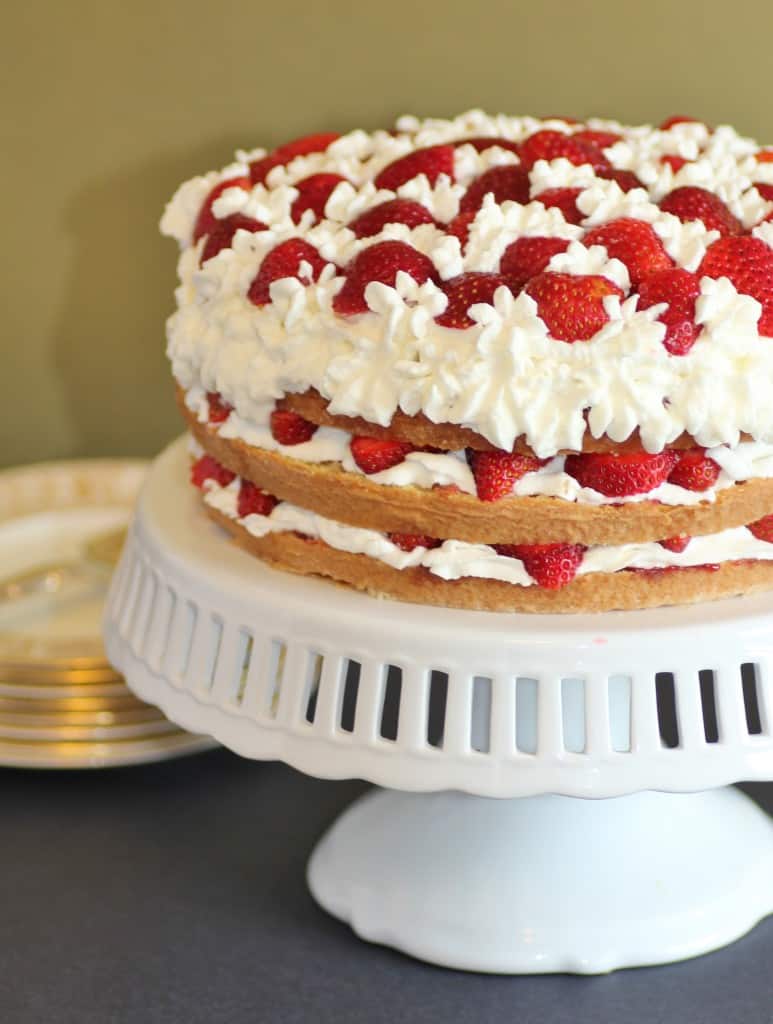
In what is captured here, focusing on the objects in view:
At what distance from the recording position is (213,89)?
90.4 inches

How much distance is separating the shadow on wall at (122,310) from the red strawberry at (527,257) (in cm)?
112

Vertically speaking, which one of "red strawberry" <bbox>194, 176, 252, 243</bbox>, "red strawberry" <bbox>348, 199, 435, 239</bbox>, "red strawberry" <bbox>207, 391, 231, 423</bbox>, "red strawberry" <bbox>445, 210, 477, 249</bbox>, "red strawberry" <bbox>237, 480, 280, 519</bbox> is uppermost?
"red strawberry" <bbox>445, 210, 477, 249</bbox>

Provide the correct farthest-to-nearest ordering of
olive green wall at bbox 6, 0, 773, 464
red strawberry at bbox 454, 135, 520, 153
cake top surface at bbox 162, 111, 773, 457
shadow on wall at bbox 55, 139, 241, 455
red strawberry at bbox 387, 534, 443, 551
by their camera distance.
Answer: shadow on wall at bbox 55, 139, 241, 455 → olive green wall at bbox 6, 0, 773, 464 → red strawberry at bbox 454, 135, 520, 153 → red strawberry at bbox 387, 534, 443, 551 → cake top surface at bbox 162, 111, 773, 457

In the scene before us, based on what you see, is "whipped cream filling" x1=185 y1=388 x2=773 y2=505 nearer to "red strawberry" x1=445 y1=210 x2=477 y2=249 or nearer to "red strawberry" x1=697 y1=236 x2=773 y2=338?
"red strawberry" x1=697 y1=236 x2=773 y2=338

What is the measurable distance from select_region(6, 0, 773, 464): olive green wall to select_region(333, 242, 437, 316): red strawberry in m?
1.00

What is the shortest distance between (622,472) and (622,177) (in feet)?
1.54

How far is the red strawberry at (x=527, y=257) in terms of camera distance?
1321mm

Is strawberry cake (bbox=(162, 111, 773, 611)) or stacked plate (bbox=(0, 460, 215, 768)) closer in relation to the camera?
strawberry cake (bbox=(162, 111, 773, 611))

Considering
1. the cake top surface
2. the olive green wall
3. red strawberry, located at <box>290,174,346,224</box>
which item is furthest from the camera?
the olive green wall

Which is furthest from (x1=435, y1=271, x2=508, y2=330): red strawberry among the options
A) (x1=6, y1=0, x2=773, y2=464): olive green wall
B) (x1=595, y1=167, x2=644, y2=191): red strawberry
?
(x1=6, y1=0, x2=773, y2=464): olive green wall

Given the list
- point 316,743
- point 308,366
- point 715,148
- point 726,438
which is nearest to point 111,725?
point 316,743

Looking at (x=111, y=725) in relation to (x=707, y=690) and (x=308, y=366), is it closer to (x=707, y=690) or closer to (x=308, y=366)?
(x=308, y=366)

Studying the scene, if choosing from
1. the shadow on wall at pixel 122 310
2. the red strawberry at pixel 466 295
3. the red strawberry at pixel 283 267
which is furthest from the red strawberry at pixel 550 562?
the shadow on wall at pixel 122 310

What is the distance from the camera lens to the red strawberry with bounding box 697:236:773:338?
4.25ft
